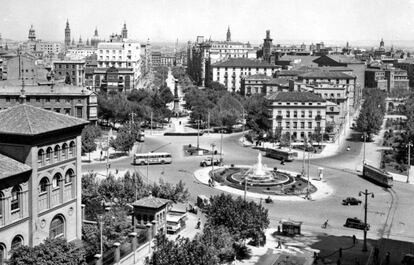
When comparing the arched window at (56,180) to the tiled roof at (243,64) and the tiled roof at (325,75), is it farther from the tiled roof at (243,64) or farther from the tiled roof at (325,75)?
the tiled roof at (243,64)

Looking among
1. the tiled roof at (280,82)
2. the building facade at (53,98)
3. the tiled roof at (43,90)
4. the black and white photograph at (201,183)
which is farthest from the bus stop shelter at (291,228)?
the tiled roof at (280,82)

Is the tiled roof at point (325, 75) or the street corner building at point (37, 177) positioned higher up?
the tiled roof at point (325, 75)

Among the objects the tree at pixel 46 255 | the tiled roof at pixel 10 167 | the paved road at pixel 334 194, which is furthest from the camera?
the paved road at pixel 334 194

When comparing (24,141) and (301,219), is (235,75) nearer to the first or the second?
(301,219)

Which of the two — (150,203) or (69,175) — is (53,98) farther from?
(69,175)

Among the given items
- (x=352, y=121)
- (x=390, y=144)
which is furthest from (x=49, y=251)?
(x=352, y=121)
